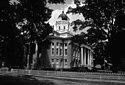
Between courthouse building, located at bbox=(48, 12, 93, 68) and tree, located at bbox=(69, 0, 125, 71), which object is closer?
tree, located at bbox=(69, 0, 125, 71)

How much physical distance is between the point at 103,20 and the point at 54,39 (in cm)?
3778

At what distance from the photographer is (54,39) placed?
70.6 metres

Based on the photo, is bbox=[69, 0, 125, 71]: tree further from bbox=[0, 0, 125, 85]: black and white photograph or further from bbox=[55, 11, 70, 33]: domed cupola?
bbox=[55, 11, 70, 33]: domed cupola

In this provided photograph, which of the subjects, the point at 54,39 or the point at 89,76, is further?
the point at 54,39

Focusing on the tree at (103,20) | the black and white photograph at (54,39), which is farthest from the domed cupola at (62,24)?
the tree at (103,20)

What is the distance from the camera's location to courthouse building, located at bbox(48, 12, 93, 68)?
68.8 metres

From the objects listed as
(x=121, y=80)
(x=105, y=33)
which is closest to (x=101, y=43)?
(x=105, y=33)

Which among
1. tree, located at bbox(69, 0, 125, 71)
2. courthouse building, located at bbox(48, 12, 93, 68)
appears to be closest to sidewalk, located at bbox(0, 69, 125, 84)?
tree, located at bbox(69, 0, 125, 71)

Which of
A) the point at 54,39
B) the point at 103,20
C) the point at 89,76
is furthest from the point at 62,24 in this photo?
the point at 89,76

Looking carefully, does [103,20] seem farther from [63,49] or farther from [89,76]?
[63,49]

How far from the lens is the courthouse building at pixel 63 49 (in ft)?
226

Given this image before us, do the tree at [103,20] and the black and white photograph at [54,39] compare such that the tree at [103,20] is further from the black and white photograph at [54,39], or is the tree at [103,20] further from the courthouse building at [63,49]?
the courthouse building at [63,49]

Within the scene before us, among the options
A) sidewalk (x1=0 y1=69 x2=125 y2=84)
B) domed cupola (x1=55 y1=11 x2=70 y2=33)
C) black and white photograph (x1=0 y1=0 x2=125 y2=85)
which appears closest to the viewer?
black and white photograph (x1=0 y1=0 x2=125 y2=85)

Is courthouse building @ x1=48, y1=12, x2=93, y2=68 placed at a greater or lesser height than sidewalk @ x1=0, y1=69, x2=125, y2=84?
greater
